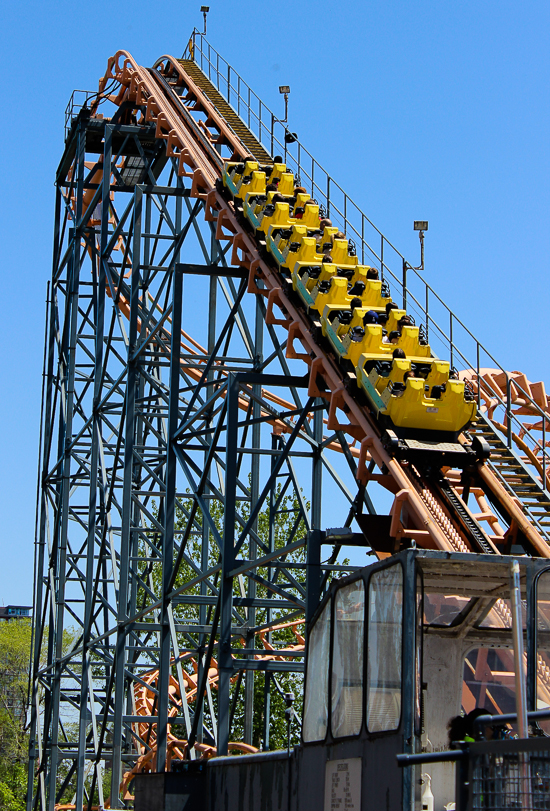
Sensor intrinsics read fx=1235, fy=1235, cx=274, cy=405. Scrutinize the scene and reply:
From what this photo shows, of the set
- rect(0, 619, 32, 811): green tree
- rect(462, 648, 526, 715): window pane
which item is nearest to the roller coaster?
rect(462, 648, 526, 715): window pane

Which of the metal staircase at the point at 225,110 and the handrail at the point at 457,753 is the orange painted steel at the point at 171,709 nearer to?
the metal staircase at the point at 225,110

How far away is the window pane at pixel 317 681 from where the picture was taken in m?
8.52

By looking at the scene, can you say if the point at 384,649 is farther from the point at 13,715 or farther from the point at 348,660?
the point at 13,715

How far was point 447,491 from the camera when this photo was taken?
13953 mm

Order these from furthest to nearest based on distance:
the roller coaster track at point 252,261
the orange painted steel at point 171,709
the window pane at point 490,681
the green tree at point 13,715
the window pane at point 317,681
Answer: the green tree at point 13,715 → the orange painted steel at point 171,709 → the roller coaster track at point 252,261 → the window pane at point 317,681 → the window pane at point 490,681

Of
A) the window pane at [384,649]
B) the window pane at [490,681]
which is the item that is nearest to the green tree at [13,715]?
the window pane at [490,681]

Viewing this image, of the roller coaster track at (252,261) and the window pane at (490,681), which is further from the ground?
the roller coaster track at (252,261)

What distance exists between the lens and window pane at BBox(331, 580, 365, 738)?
7.86 metres

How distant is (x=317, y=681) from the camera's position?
343 inches

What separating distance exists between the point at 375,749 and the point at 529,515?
23.7 feet

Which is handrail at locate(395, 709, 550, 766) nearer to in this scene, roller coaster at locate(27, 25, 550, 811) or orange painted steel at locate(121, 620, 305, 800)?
roller coaster at locate(27, 25, 550, 811)

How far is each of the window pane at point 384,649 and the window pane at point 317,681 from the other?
903 mm

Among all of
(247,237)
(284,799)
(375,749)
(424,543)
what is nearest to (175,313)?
(247,237)

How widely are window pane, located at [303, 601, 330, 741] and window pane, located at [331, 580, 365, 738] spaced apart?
0.20m
